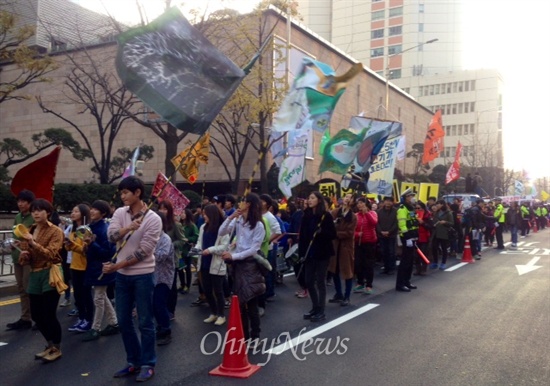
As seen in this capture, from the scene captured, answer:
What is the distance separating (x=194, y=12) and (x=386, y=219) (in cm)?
989

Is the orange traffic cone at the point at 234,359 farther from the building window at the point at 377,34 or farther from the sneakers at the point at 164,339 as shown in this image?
the building window at the point at 377,34

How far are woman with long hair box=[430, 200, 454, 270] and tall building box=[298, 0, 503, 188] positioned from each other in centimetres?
6911

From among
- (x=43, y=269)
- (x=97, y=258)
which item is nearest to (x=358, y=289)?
(x=97, y=258)

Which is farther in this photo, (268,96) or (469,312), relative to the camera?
(268,96)

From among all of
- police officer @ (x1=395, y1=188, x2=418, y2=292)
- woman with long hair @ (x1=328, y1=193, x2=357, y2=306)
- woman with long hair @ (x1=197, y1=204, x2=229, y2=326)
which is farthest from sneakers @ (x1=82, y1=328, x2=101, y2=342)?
police officer @ (x1=395, y1=188, x2=418, y2=292)

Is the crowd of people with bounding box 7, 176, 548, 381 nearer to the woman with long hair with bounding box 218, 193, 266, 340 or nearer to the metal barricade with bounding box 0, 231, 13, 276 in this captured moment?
the woman with long hair with bounding box 218, 193, 266, 340

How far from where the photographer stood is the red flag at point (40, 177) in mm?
7664

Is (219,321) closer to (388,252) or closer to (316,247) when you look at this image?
(316,247)

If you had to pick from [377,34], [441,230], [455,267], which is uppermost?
[377,34]

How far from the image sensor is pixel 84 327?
7.41 metres

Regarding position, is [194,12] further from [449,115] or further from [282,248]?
[449,115]

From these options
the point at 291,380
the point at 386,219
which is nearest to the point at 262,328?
the point at 291,380

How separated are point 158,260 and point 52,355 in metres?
1.57

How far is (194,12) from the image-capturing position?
18281mm
